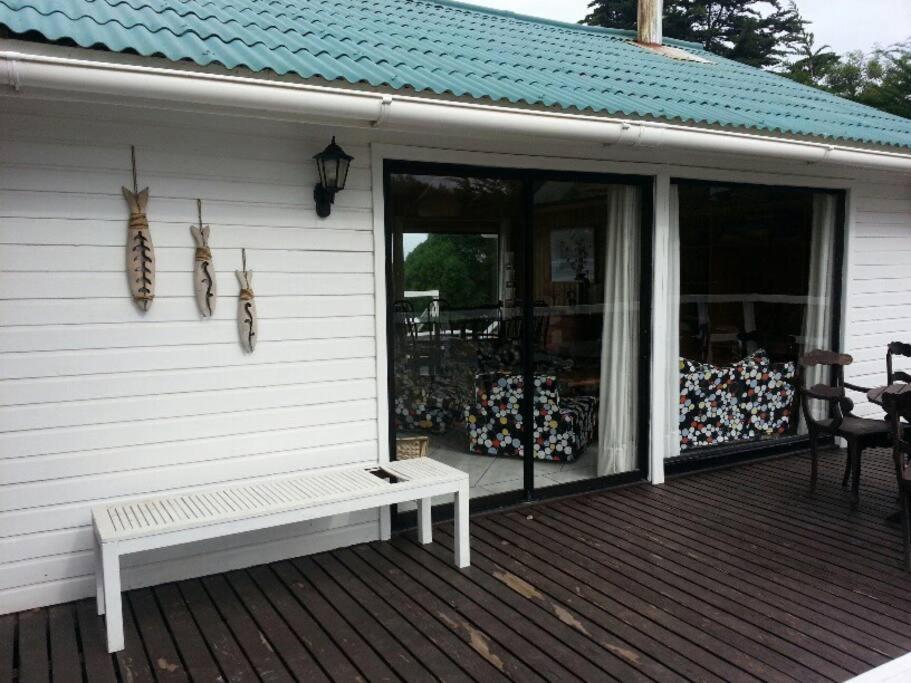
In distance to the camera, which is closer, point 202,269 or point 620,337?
point 202,269

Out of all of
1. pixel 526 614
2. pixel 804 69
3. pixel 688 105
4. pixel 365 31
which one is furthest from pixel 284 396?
pixel 804 69

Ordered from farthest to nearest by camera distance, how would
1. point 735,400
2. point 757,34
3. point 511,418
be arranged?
point 757,34
point 735,400
point 511,418

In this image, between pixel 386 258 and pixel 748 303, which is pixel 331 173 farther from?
pixel 748 303

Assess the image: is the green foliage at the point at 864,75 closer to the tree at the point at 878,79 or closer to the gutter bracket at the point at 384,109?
the tree at the point at 878,79

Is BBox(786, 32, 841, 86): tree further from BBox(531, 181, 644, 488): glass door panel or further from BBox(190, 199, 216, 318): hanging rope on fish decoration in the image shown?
BBox(190, 199, 216, 318): hanging rope on fish decoration

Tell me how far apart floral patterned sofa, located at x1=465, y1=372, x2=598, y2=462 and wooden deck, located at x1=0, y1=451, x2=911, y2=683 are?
470mm

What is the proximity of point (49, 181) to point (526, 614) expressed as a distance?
2.56 metres

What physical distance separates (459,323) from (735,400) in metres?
2.29

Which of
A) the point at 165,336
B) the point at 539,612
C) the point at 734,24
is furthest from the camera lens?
the point at 734,24

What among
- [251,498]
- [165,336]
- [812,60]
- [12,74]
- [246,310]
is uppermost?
[812,60]

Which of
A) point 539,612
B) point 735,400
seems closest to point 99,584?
point 539,612

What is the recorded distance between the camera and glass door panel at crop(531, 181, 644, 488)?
167 inches

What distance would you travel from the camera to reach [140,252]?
9.86 feet

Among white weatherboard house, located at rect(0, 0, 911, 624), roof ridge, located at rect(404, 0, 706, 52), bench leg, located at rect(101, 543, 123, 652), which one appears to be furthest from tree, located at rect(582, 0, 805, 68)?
bench leg, located at rect(101, 543, 123, 652)
